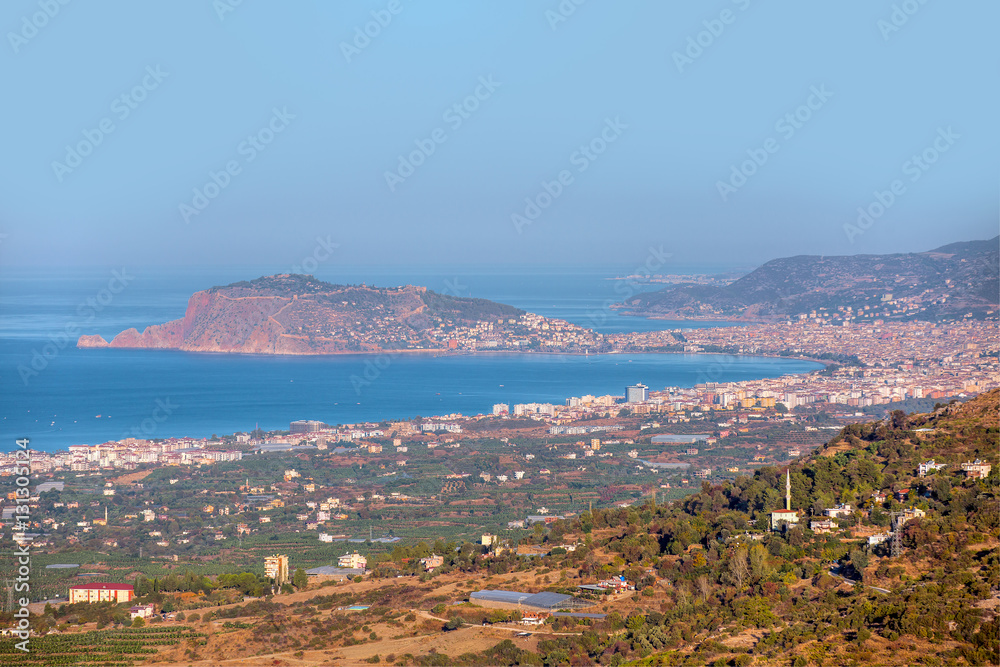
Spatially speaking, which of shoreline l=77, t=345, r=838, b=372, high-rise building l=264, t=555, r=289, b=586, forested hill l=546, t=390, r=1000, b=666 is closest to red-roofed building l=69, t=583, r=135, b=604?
high-rise building l=264, t=555, r=289, b=586

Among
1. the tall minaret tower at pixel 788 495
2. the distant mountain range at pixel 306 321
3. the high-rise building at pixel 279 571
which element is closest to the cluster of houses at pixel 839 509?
the tall minaret tower at pixel 788 495

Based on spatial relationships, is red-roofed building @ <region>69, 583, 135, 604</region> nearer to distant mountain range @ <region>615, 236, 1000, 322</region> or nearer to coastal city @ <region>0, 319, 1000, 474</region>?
coastal city @ <region>0, 319, 1000, 474</region>

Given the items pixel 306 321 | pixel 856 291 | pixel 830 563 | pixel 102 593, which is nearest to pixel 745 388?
pixel 306 321

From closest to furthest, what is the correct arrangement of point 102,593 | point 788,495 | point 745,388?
1. point 102,593
2. point 788,495
3. point 745,388

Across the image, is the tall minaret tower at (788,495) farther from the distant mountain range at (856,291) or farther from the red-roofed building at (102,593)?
the distant mountain range at (856,291)

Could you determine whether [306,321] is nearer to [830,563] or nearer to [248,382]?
[248,382]

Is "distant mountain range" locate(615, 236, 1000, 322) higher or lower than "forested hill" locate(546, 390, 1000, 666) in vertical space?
higher

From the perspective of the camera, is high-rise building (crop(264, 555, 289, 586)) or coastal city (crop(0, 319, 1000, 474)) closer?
high-rise building (crop(264, 555, 289, 586))
